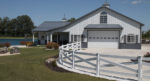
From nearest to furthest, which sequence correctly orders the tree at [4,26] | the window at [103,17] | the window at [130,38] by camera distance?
the window at [130,38] → the window at [103,17] → the tree at [4,26]

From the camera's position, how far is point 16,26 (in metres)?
78.2

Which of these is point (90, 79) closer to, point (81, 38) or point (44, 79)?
point (44, 79)

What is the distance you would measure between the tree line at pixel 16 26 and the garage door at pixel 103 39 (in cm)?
4958

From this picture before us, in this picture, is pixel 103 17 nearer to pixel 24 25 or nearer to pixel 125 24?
pixel 125 24

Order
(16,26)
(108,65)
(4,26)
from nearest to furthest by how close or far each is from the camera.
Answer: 1. (108,65)
2. (4,26)
3. (16,26)

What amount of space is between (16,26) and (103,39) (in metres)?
65.0

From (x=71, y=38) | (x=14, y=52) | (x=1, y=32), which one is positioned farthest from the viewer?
(x=1, y=32)

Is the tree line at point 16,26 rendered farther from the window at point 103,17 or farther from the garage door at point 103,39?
the window at point 103,17

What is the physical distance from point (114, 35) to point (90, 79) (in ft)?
56.4

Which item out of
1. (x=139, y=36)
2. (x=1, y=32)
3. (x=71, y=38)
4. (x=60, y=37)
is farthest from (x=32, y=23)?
(x=139, y=36)

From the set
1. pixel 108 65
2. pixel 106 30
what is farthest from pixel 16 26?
pixel 108 65

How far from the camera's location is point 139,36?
71.8ft

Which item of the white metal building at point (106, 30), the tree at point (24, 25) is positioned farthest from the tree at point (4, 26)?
the white metal building at point (106, 30)

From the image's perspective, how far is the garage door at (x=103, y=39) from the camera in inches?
894
